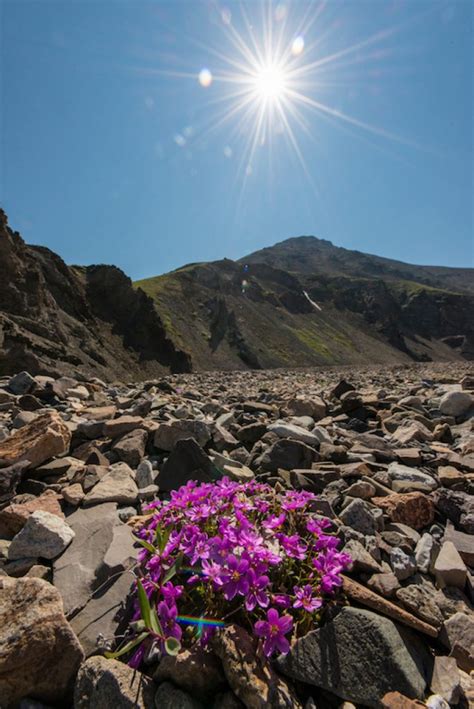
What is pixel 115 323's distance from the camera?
42.3m

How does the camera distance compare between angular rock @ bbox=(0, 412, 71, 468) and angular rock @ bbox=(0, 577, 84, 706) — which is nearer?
angular rock @ bbox=(0, 577, 84, 706)

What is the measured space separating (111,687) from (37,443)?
3078 mm

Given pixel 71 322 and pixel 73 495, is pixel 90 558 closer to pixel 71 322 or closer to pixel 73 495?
pixel 73 495

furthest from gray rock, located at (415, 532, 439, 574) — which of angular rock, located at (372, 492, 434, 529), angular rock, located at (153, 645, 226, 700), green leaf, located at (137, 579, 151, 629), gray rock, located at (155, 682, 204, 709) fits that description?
green leaf, located at (137, 579, 151, 629)

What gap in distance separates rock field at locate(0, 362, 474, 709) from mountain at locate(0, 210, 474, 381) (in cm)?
996

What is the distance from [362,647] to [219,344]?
2852 inches

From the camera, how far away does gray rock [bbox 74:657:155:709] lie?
1580 millimetres

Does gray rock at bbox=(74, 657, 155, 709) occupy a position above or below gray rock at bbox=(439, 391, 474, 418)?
below

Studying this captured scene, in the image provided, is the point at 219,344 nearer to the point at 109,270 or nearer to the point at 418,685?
the point at 109,270

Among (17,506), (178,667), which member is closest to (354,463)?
(178,667)

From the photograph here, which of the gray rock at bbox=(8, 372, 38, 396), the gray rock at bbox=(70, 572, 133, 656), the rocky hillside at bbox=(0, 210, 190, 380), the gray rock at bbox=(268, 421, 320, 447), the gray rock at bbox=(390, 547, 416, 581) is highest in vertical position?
the rocky hillside at bbox=(0, 210, 190, 380)

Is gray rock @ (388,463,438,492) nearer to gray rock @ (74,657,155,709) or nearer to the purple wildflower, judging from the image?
the purple wildflower

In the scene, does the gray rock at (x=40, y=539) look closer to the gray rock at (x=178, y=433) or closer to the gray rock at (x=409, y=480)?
the gray rock at (x=178, y=433)

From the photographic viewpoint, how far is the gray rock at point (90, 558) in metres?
2.33
